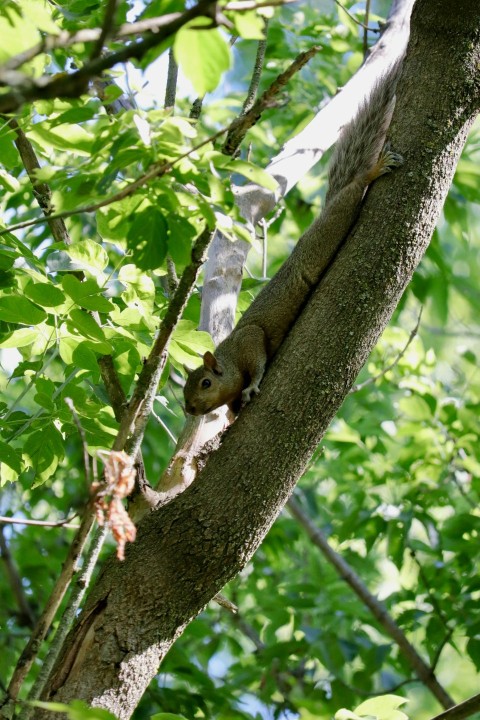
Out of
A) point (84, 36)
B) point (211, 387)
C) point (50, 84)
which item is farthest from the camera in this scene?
point (211, 387)

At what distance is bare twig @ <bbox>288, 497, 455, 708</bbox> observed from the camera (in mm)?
4207

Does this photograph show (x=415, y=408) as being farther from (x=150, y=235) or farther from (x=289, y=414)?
(x=150, y=235)

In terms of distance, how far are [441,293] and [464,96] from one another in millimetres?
2460

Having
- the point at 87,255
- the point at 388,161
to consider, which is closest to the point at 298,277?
the point at 388,161

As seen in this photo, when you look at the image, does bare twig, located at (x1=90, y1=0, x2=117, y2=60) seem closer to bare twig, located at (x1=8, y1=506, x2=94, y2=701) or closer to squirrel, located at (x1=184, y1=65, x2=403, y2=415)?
bare twig, located at (x1=8, y1=506, x2=94, y2=701)

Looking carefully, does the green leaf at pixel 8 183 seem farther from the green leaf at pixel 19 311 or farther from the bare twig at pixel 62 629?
the bare twig at pixel 62 629

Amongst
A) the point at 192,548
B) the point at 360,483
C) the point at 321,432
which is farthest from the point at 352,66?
the point at 192,548

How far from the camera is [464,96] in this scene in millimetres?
2377

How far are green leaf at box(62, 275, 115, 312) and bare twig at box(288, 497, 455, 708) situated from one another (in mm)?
2901

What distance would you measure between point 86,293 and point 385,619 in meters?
3.20

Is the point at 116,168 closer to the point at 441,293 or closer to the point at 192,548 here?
the point at 192,548

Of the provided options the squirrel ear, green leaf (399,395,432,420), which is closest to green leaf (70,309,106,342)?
the squirrel ear

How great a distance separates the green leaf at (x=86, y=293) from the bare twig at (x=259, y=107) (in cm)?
52

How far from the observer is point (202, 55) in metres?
1.31
